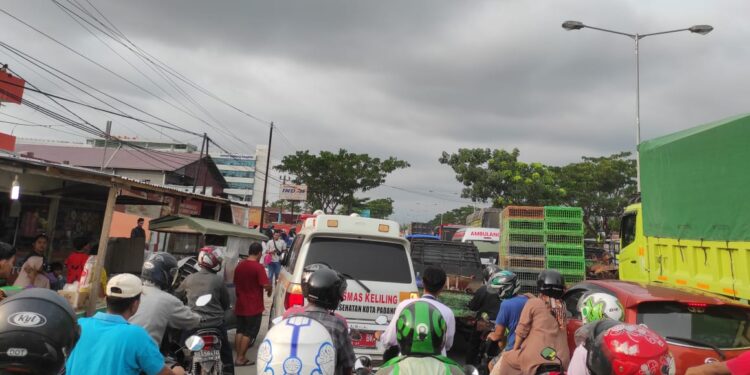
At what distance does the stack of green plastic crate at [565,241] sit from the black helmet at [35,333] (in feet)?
37.3

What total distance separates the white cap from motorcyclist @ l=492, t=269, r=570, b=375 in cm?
315

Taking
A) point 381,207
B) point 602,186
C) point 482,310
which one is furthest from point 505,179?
point 381,207

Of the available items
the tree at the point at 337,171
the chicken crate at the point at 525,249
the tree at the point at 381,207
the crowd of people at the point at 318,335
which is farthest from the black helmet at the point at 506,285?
the tree at the point at 381,207

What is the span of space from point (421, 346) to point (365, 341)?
12.9ft

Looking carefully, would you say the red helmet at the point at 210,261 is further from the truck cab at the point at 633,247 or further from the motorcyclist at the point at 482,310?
the truck cab at the point at 633,247

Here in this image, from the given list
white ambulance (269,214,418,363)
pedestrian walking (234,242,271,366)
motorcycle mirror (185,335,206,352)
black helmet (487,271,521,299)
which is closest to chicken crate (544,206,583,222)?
white ambulance (269,214,418,363)

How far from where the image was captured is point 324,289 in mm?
3170

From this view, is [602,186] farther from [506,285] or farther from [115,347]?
[115,347]

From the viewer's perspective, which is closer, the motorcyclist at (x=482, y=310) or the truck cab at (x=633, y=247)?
the motorcyclist at (x=482, y=310)

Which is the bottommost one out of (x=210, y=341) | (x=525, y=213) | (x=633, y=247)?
(x=210, y=341)

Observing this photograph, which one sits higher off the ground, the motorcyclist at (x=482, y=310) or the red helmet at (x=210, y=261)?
the red helmet at (x=210, y=261)

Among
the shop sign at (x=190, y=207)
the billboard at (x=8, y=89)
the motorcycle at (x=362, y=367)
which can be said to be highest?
the billboard at (x=8, y=89)

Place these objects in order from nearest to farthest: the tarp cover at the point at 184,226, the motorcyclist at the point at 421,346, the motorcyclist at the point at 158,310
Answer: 1. the motorcyclist at the point at 421,346
2. the motorcyclist at the point at 158,310
3. the tarp cover at the point at 184,226

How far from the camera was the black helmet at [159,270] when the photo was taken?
14.1 feet
